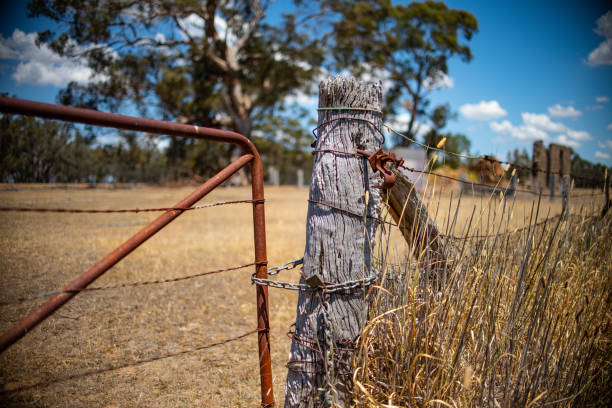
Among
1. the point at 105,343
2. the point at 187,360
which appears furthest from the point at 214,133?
the point at 105,343

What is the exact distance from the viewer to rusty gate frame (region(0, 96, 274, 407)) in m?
1.06

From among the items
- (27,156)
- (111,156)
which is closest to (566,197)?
(27,156)

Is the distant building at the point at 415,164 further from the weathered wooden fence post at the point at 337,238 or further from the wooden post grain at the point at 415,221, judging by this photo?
the weathered wooden fence post at the point at 337,238

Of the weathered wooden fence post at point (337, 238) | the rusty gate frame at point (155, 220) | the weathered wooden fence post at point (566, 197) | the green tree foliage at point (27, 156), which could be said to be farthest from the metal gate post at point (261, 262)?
the weathered wooden fence post at point (566, 197)

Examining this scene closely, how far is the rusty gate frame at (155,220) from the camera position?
1.06 m

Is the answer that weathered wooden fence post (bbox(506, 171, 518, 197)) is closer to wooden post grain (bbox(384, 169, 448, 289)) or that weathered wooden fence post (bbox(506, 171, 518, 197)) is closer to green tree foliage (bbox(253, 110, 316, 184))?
wooden post grain (bbox(384, 169, 448, 289))

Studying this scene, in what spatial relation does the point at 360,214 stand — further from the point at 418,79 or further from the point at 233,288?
the point at 418,79

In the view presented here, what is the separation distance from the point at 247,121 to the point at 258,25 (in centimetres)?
588

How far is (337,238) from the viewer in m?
1.51

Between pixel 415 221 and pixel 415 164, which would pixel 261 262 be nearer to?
pixel 415 221

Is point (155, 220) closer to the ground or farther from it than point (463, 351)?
farther from it

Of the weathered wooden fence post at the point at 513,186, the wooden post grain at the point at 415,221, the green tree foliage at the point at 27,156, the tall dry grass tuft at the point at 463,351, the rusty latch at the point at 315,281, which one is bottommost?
the tall dry grass tuft at the point at 463,351

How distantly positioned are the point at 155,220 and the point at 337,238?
717mm

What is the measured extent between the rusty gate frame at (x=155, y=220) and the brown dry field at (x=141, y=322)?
862mm
